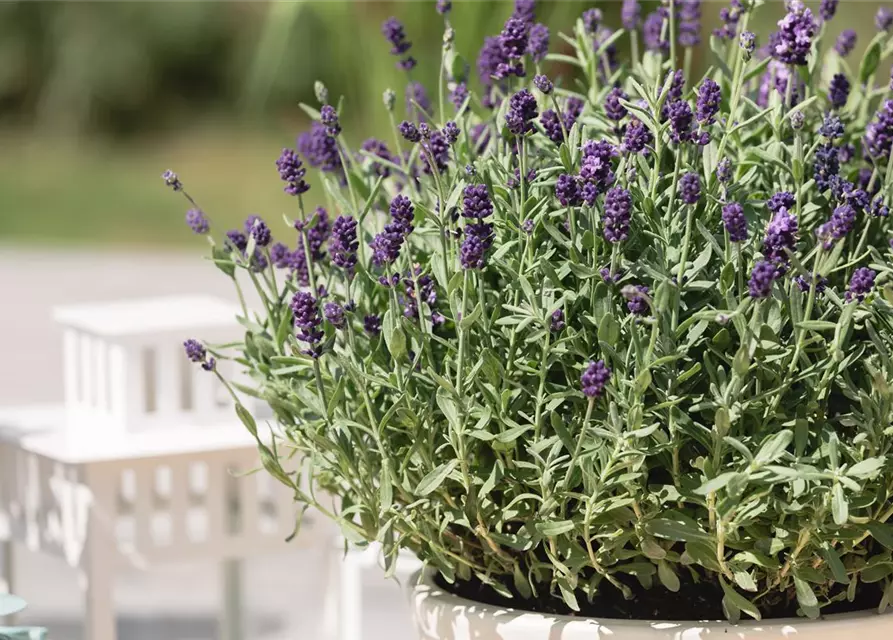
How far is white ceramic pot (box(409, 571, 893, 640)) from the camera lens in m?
0.71

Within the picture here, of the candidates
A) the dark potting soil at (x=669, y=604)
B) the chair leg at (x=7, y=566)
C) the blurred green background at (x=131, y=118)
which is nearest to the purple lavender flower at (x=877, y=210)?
the dark potting soil at (x=669, y=604)

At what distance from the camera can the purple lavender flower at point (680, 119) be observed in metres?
0.70

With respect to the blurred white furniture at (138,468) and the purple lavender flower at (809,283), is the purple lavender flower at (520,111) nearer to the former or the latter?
the purple lavender flower at (809,283)

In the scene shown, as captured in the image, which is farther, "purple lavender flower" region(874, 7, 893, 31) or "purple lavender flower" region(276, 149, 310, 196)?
"purple lavender flower" region(874, 7, 893, 31)

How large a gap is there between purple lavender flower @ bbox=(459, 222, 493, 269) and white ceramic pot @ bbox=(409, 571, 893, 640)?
197mm

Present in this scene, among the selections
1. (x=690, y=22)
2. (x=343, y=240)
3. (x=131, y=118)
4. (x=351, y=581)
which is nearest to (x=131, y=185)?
(x=131, y=118)

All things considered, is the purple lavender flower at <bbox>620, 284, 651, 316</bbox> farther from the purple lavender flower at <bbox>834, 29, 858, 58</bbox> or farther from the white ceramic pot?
the purple lavender flower at <bbox>834, 29, 858, 58</bbox>

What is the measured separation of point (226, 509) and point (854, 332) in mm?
568

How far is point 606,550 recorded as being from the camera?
28.2 inches

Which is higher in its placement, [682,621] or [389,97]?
[389,97]

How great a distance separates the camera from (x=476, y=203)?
69 centimetres

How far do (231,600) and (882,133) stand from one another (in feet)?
2.43

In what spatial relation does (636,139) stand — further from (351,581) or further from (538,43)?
(351,581)

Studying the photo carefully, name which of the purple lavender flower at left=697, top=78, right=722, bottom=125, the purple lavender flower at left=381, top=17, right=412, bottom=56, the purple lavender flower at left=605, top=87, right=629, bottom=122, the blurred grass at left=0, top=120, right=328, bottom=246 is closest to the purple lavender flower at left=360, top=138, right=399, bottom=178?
the purple lavender flower at left=381, top=17, right=412, bottom=56
